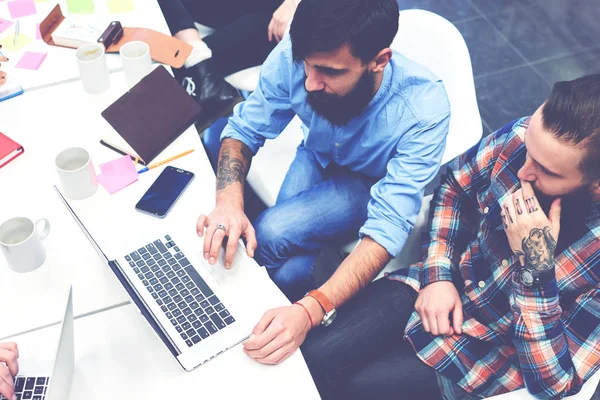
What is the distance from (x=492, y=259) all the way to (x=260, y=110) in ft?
2.63

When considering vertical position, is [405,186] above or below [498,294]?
above

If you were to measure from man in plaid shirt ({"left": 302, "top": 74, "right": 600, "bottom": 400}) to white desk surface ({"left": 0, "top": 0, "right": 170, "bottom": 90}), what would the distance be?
110 centimetres

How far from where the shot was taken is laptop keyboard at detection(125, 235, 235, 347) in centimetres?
121

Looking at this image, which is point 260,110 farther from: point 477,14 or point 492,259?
point 477,14

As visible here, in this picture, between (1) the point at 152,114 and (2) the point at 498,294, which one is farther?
(1) the point at 152,114

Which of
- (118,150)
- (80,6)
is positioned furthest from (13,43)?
(118,150)

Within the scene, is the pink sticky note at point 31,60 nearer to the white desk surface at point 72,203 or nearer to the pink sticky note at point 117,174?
the white desk surface at point 72,203

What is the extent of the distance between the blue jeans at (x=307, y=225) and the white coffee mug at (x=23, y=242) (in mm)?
647

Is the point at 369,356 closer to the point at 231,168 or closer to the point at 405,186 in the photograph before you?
the point at 405,186

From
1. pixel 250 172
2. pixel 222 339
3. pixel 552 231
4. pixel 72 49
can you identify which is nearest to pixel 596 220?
pixel 552 231

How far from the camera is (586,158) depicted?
1193mm

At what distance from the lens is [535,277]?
4.16 ft

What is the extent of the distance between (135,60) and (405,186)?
867 mm

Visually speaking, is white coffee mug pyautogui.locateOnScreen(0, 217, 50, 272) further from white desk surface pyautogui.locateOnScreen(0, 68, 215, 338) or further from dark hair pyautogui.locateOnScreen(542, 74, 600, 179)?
dark hair pyautogui.locateOnScreen(542, 74, 600, 179)
